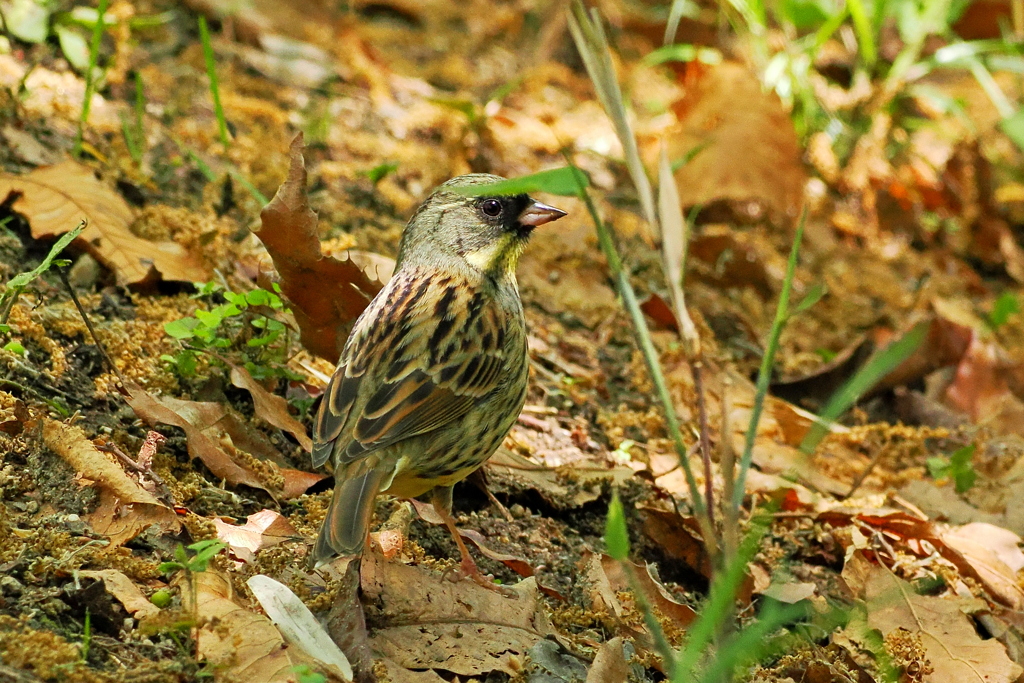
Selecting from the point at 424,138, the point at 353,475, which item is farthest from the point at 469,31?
the point at 353,475

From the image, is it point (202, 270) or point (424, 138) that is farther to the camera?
point (424, 138)

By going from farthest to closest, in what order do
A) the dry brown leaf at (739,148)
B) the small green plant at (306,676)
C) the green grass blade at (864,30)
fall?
the green grass blade at (864,30) < the dry brown leaf at (739,148) < the small green plant at (306,676)

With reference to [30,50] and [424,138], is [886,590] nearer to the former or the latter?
[424,138]

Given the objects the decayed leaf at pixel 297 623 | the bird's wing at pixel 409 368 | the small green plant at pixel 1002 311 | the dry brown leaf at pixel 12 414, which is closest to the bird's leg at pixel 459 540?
the bird's wing at pixel 409 368

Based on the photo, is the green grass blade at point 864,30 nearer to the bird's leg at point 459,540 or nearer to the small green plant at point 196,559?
the bird's leg at point 459,540

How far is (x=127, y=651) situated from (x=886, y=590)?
2.58 m

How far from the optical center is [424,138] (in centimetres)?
639

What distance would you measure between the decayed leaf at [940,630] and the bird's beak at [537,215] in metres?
1.75

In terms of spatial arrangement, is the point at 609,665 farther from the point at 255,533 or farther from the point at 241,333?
the point at 241,333

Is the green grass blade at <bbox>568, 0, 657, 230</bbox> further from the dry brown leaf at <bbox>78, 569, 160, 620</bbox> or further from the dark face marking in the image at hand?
the dark face marking

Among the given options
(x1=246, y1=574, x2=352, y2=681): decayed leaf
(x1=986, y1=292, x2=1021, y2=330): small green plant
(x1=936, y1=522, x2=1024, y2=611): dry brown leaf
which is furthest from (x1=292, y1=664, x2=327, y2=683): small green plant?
(x1=986, y1=292, x2=1021, y2=330): small green plant

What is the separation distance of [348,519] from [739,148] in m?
4.14

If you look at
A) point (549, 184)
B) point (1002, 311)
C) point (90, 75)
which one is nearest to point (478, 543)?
point (549, 184)

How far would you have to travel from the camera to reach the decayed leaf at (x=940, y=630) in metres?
3.45
